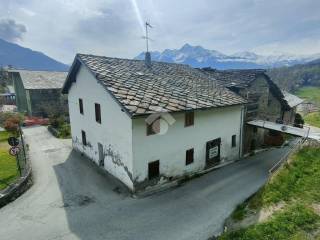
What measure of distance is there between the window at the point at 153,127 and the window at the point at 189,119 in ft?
7.70

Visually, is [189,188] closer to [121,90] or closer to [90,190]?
[90,190]

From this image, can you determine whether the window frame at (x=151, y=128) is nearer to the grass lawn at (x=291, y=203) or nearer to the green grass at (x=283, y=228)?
the grass lawn at (x=291, y=203)

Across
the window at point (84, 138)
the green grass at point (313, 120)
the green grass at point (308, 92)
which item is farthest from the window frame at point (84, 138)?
the green grass at point (308, 92)

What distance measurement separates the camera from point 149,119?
39.9ft

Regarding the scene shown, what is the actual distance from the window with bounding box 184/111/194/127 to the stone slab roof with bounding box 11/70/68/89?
104 feet

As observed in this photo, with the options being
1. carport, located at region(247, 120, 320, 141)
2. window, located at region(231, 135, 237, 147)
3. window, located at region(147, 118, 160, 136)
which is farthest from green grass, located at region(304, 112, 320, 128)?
window, located at region(147, 118, 160, 136)

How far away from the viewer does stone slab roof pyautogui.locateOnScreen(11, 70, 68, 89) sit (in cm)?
3698

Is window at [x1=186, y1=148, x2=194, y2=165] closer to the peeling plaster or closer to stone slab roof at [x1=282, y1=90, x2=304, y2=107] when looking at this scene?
the peeling plaster

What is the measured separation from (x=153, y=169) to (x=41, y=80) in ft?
116

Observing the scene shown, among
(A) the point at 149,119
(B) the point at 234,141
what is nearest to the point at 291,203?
(A) the point at 149,119

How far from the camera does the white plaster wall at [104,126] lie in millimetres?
12531

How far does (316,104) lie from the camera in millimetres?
75188

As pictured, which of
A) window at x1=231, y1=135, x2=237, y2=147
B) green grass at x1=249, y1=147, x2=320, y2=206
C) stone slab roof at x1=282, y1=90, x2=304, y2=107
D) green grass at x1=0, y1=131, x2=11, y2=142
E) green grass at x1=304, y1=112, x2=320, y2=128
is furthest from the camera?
green grass at x1=304, y1=112, x2=320, y2=128

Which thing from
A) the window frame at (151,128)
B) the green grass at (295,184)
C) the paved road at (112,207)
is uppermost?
the window frame at (151,128)
